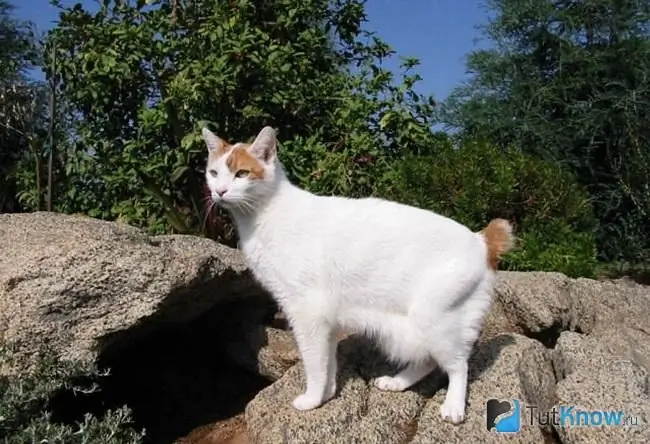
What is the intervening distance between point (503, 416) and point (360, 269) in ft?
3.19

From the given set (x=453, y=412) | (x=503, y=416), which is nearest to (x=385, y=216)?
(x=453, y=412)

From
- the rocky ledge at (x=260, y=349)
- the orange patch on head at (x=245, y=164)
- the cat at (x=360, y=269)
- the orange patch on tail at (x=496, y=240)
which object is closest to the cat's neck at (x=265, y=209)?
the cat at (x=360, y=269)

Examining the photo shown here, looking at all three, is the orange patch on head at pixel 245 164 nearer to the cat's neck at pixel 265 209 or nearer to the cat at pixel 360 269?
the cat at pixel 360 269

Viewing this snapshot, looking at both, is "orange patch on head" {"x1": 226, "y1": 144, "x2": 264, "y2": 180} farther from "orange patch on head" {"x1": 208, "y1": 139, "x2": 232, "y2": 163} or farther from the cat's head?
"orange patch on head" {"x1": 208, "y1": 139, "x2": 232, "y2": 163}

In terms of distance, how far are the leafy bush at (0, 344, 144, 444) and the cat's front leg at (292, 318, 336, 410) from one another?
31.8 inches

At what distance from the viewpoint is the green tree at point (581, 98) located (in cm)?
717

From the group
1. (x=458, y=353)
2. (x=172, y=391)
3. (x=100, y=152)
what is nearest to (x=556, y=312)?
(x=458, y=353)

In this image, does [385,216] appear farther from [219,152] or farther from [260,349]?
[260,349]

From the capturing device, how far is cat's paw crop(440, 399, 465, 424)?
3.29 meters

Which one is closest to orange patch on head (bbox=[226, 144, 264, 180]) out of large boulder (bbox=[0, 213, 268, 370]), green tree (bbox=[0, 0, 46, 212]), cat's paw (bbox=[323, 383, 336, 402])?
large boulder (bbox=[0, 213, 268, 370])

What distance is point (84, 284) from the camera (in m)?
3.51

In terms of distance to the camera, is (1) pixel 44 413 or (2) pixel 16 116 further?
(2) pixel 16 116

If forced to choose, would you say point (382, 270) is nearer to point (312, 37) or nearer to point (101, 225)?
point (101, 225)

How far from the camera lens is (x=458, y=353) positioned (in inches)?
128
